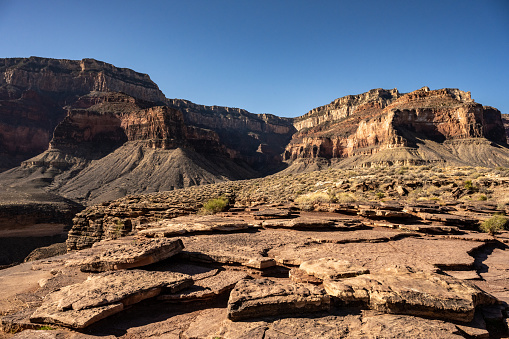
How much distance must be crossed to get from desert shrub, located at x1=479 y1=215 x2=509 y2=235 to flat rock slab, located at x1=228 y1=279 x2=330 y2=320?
30.9 ft

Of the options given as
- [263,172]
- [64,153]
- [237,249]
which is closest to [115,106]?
[64,153]

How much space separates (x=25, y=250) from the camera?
30.3 metres

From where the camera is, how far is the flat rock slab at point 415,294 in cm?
361

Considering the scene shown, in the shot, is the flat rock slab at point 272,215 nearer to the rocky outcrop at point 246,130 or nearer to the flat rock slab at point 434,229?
the flat rock slab at point 434,229

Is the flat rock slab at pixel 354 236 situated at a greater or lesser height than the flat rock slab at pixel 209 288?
greater

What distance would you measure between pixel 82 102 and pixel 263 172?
86.4 m

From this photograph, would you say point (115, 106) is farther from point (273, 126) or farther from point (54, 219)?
point (273, 126)

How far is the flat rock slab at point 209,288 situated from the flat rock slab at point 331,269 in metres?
1.26

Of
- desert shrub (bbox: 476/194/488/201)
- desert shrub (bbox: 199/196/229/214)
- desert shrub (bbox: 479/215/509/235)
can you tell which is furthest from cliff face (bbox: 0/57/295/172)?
desert shrub (bbox: 479/215/509/235)

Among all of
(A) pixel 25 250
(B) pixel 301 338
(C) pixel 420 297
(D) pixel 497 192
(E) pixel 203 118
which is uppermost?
(E) pixel 203 118

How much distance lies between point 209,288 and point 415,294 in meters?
3.22

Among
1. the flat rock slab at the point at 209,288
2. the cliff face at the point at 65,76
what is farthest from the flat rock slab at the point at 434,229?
the cliff face at the point at 65,76

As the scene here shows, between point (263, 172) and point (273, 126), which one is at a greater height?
point (273, 126)

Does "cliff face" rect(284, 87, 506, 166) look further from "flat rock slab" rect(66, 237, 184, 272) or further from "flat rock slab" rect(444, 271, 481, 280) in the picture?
"flat rock slab" rect(66, 237, 184, 272)
